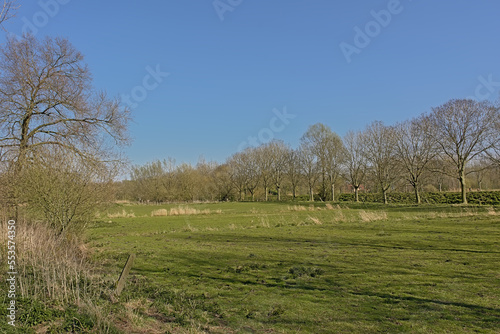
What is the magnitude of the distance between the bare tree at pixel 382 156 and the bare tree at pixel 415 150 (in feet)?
4.88

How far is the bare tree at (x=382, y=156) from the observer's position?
54325 mm

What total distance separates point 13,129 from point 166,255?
46.6 ft

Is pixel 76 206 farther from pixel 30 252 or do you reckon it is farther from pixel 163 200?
pixel 163 200

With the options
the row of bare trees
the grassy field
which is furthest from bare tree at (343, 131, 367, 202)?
the grassy field

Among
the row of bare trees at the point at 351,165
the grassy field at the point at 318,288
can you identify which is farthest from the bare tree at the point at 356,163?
the grassy field at the point at 318,288

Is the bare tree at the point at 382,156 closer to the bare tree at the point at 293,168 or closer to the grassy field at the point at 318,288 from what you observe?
the bare tree at the point at 293,168

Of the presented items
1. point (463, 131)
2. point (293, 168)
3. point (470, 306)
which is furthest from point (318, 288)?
point (293, 168)

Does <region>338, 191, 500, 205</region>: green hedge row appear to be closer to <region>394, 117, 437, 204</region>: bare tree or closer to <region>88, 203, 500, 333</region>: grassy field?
<region>394, 117, 437, 204</region>: bare tree

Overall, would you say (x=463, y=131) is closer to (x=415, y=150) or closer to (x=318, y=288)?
(x=415, y=150)

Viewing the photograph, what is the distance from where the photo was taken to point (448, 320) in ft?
18.4

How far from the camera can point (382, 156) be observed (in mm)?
56281

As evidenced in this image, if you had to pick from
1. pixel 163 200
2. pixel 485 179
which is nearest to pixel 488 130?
pixel 485 179

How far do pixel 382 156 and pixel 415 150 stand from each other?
6.42 meters

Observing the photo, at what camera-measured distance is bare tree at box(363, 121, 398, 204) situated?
178 ft
